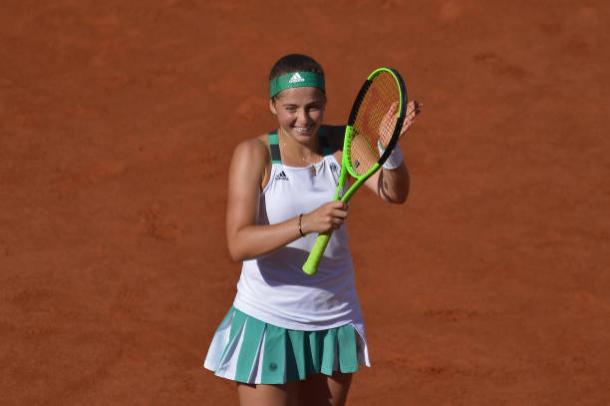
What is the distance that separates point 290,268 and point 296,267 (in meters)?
0.02

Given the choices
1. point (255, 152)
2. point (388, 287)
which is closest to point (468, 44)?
point (388, 287)

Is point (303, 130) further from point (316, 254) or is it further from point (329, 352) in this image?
point (329, 352)

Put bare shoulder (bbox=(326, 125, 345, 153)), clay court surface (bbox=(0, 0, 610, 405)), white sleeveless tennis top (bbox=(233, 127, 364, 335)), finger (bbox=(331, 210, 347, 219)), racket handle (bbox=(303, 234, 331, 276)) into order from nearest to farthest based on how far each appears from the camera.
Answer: finger (bbox=(331, 210, 347, 219)) → racket handle (bbox=(303, 234, 331, 276)) → white sleeveless tennis top (bbox=(233, 127, 364, 335)) → bare shoulder (bbox=(326, 125, 345, 153)) → clay court surface (bbox=(0, 0, 610, 405))

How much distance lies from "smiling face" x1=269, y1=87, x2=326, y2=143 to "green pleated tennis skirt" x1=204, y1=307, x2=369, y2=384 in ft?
2.34

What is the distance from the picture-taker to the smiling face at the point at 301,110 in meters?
3.56

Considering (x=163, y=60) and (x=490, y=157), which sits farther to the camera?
(x=163, y=60)

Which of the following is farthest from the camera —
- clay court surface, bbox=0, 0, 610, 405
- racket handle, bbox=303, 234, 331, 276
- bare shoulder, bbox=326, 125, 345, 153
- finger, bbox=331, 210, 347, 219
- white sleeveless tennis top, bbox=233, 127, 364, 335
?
clay court surface, bbox=0, 0, 610, 405

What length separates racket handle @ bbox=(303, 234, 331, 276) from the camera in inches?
138

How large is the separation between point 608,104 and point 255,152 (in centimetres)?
669

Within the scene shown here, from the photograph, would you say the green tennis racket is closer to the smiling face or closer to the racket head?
the racket head

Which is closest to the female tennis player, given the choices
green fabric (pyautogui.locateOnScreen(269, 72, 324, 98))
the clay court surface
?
green fabric (pyautogui.locateOnScreen(269, 72, 324, 98))

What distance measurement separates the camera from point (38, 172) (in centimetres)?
846

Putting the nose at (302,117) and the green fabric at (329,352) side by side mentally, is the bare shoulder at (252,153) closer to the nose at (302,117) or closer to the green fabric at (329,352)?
the nose at (302,117)

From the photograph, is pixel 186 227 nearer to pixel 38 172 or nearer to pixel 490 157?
pixel 38 172
